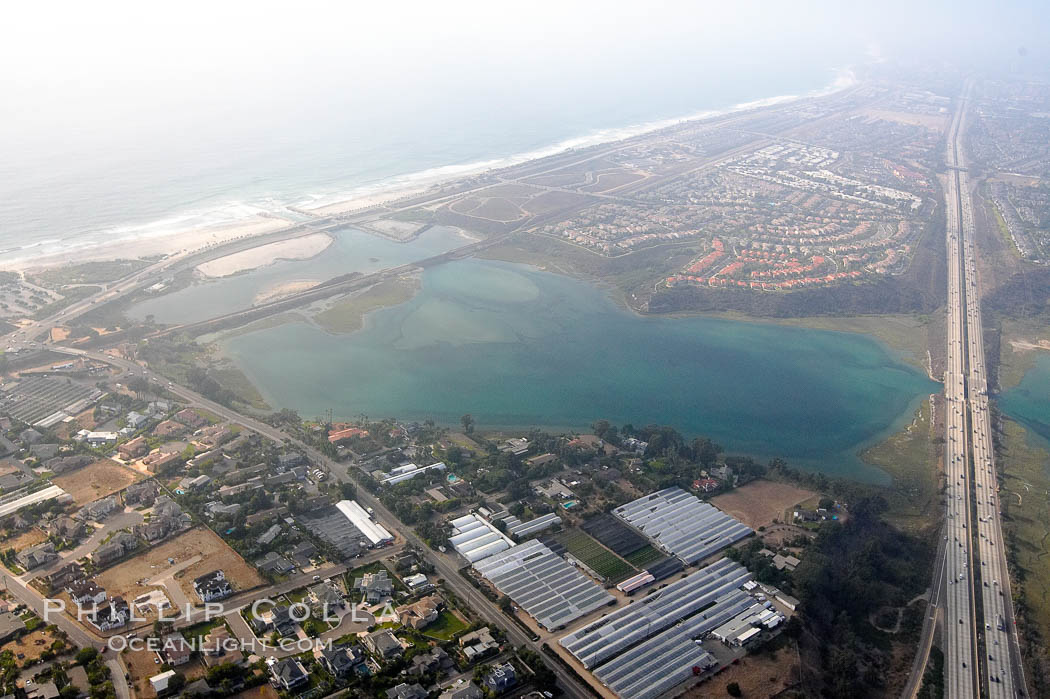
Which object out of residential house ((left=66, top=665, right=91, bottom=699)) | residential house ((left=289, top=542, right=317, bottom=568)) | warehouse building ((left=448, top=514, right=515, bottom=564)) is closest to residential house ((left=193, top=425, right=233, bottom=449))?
residential house ((left=289, top=542, right=317, bottom=568))

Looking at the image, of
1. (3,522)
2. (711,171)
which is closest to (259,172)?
(711,171)

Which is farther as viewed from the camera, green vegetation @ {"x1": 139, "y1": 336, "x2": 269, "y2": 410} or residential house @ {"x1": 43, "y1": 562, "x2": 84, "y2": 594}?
green vegetation @ {"x1": 139, "y1": 336, "x2": 269, "y2": 410}

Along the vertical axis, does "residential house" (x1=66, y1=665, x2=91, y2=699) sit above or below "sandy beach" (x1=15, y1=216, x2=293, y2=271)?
below

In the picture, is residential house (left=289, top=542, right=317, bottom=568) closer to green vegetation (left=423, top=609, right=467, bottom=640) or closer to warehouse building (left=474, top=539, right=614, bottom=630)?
green vegetation (left=423, top=609, right=467, bottom=640)

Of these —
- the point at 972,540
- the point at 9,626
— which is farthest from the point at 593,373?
the point at 9,626

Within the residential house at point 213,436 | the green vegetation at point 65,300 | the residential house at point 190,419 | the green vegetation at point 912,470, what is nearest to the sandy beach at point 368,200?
the green vegetation at point 65,300

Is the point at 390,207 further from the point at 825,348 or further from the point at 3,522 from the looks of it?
the point at 3,522

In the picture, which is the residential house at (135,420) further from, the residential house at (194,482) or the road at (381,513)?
the residential house at (194,482)
